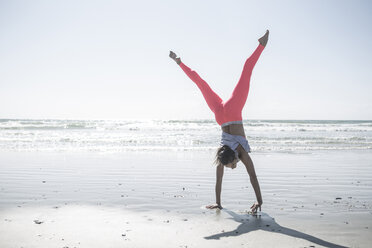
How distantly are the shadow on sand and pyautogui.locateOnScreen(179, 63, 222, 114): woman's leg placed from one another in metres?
1.59

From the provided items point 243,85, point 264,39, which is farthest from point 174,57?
point 264,39

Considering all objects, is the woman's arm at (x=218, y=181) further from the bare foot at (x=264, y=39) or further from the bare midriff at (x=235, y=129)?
the bare foot at (x=264, y=39)

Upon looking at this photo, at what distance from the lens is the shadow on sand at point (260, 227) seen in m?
3.67

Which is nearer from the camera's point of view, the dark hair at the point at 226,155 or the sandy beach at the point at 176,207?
the sandy beach at the point at 176,207

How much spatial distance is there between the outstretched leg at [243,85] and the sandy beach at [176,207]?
5.08 feet

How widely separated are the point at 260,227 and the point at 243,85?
1.96 m

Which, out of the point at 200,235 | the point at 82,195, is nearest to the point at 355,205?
the point at 200,235

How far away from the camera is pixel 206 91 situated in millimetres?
5070

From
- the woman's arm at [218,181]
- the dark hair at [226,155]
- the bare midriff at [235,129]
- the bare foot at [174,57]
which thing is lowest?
the woman's arm at [218,181]

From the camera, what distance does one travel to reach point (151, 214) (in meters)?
4.70

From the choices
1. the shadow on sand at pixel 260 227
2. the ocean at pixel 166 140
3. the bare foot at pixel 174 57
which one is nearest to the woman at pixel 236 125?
the shadow on sand at pixel 260 227

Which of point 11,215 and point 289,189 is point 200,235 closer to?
point 11,215

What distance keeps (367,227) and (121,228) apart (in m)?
2.98

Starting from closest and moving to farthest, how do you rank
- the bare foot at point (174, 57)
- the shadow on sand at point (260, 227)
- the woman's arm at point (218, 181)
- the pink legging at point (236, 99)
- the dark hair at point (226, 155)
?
the shadow on sand at point (260, 227) → the dark hair at point (226, 155) → the pink legging at point (236, 99) → the woman's arm at point (218, 181) → the bare foot at point (174, 57)
